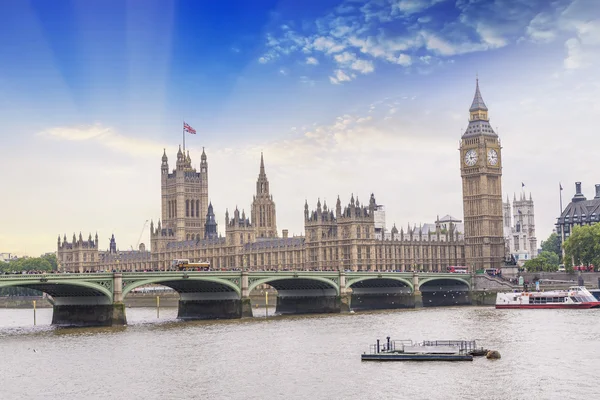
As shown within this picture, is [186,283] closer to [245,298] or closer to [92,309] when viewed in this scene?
[245,298]

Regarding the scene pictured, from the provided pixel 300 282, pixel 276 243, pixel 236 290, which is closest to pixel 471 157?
pixel 276 243

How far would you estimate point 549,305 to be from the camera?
362 feet

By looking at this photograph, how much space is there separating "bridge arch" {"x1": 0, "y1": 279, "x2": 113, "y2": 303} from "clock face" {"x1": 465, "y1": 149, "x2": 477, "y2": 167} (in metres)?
90.1

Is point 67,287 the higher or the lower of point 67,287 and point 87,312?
the higher

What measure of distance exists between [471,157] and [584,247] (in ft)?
108

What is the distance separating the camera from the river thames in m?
50.1

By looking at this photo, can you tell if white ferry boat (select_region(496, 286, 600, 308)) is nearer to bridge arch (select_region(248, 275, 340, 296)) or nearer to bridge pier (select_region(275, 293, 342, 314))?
bridge pier (select_region(275, 293, 342, 314))

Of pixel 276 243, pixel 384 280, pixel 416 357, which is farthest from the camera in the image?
pixel 276 243

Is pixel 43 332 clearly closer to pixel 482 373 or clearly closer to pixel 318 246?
pixel 482 373

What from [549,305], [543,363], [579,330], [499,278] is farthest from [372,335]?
[499,278]

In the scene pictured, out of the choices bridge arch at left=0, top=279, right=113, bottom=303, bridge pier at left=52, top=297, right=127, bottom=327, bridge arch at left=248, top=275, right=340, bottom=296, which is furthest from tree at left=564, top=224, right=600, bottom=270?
bridge arch at left=0, top=279, right=113, bottom=303

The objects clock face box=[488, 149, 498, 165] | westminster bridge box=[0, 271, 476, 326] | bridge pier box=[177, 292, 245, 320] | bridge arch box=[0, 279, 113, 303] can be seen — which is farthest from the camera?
clock face box=[488, 149, 498, 165]

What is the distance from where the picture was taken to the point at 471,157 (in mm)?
167625

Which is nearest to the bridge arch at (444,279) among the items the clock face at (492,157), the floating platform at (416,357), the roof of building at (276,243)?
the clock face at (492,157)
